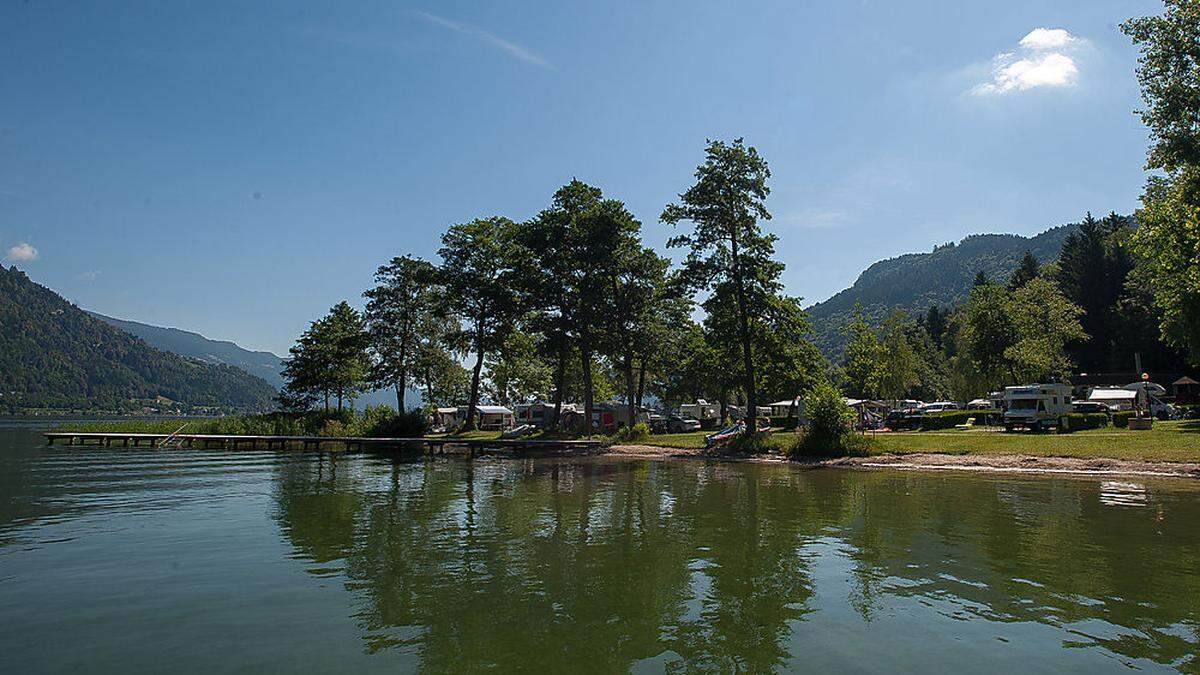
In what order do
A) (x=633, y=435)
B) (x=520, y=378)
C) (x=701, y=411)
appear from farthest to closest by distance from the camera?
(x=520, y=378), (x=701, y=411), (x=633, y=435)

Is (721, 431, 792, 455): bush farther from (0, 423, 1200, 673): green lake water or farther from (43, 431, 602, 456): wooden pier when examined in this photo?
(0, 423, 1200, 673): green lake water

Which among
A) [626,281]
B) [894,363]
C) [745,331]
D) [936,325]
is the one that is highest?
[936,325]

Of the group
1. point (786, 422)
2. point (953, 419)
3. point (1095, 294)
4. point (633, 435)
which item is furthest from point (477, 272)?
point (1095, 294)

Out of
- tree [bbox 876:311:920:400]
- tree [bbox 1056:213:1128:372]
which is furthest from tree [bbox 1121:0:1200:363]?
tree [bbox 1056:213:1128:372]

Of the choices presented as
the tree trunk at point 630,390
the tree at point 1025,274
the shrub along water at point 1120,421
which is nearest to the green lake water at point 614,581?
the shrub along water at point 1120,421

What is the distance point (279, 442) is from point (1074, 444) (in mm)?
61291

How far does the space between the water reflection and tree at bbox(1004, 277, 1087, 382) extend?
1519 inches

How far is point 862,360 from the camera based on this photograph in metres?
74.6

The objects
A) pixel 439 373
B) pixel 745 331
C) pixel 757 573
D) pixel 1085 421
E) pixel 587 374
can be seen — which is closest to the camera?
pixel 757 573

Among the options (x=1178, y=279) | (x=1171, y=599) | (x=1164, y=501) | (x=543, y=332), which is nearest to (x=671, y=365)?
(x=543, y=332)

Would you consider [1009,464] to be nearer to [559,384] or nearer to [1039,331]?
[559,384]

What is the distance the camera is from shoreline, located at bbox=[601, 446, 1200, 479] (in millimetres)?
26891

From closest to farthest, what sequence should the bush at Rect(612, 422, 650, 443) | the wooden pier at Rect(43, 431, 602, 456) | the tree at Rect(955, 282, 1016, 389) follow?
the bush at Rect(612, 422, 650, 443)
the wooden pier at Rect(43, 431, 602, 456)
the tree at Rect(955, 282, 1016, 389)

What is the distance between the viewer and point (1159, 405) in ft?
170
